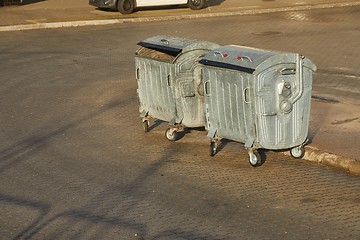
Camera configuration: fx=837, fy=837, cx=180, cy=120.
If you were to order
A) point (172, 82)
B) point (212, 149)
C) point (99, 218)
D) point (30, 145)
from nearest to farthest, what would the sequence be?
point (99, 218)
point (212, 149)
point (172, 82)
point (30, 145)

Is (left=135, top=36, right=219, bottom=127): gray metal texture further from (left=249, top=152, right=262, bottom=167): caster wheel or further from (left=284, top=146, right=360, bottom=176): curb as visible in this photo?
(left=284, top=146, right=360, bottom=176): curb

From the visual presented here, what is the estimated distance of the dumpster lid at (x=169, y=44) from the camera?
13.1 metres

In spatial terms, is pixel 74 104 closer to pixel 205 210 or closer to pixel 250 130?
pixel 250 130

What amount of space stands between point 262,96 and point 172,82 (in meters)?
2.15

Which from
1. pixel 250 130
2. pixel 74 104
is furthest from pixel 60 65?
pixel 250 130

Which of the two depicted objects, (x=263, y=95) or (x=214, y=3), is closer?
(x=263, y=95)

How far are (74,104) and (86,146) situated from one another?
3193mm

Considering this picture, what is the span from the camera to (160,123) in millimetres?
14727

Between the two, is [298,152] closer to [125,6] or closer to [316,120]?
[316,120]

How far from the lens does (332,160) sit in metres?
11.7

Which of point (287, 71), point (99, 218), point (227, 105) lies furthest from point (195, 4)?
point (99, 218)

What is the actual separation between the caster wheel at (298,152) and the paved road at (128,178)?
0.31 ft

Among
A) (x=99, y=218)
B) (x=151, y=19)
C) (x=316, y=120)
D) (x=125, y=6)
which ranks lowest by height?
(x=151, y=19)

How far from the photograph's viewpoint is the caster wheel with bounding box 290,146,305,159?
12.0m
